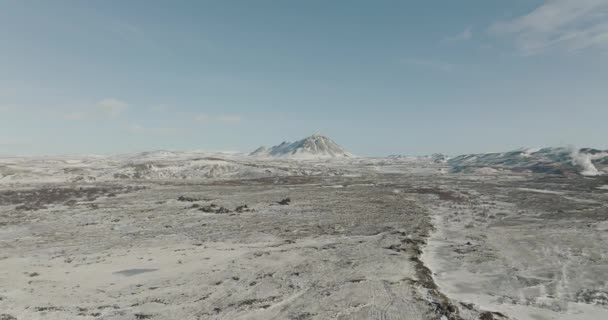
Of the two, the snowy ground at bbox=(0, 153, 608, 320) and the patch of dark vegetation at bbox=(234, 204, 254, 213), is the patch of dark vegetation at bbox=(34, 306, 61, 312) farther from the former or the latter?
the patch of dark vegetation at bbox=(234, 204, 254, 213)

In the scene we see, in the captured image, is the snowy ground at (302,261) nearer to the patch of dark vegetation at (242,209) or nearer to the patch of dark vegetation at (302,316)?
the patch of dark vegetation at (302,316)

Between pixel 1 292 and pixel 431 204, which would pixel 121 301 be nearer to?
pixel 1 292

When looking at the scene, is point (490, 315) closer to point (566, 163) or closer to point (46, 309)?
point (46, 309)

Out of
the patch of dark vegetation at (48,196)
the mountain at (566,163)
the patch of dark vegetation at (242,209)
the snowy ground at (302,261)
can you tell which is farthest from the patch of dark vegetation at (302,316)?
the mountain at (566,163)

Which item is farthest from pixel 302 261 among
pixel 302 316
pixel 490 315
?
pixel 490 315

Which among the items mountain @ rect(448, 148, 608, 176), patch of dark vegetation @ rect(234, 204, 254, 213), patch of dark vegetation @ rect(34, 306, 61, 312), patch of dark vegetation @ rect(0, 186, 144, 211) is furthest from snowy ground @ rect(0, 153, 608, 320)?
mountain @ rect(448, 148, 608, 176)

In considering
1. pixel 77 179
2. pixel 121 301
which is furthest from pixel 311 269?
pixel 77 179
